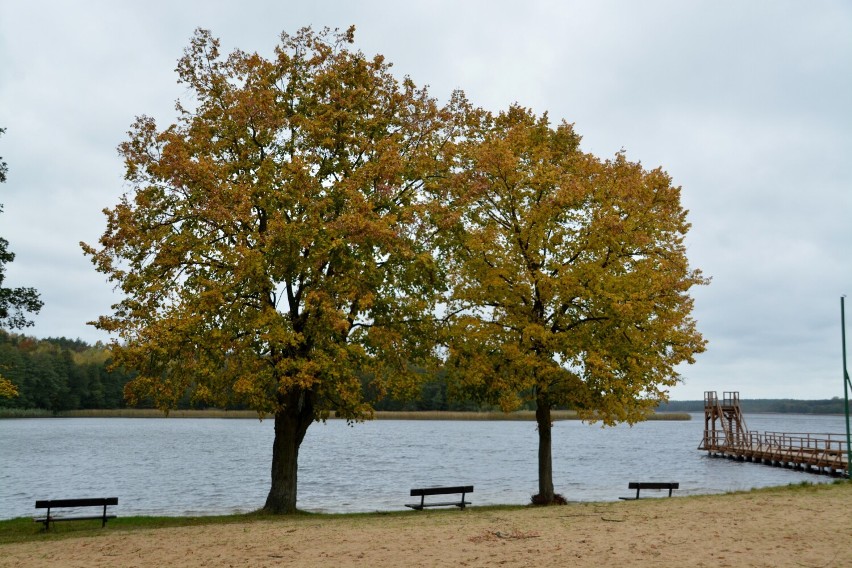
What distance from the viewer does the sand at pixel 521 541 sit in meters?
12.1

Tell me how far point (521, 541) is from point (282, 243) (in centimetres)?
920

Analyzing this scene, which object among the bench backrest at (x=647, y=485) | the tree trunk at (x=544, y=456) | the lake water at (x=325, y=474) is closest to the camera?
the tree trunk at (x=544, y=456)

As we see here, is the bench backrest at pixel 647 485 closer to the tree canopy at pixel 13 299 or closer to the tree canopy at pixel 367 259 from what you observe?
the tree canopy at pixel 367 259

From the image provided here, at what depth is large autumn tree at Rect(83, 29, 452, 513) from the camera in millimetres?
18141

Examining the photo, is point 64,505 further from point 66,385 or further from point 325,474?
point 66,385

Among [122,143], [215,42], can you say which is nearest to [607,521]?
[122,143]

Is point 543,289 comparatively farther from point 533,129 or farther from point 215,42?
point 215,42

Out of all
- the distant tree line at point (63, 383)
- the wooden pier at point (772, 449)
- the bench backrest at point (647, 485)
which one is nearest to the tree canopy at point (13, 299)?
the bench backrest at point (647, 485)

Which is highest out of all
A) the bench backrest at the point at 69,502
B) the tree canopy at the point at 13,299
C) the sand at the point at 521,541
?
the tree canopy at the point at 13,299

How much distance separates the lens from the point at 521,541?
13.7 meters

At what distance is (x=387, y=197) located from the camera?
20094 mm

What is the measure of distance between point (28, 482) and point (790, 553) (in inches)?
1553

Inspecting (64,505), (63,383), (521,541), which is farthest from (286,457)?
(63,383)

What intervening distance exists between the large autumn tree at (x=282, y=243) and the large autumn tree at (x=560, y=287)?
1617 millimetres
